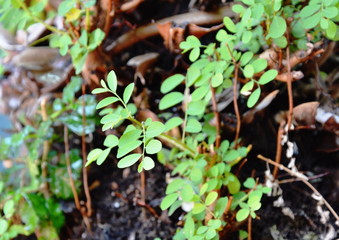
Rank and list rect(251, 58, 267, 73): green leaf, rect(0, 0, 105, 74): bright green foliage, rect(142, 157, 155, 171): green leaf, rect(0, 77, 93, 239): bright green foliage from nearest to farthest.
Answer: rect(142, 157, 155, 171): green leaf, rect(251, 58, 267, 73): green leaf, rect(0, 0, 105, 74): bright green foliage, rect(0, 77, 93, 239): bright green foliage

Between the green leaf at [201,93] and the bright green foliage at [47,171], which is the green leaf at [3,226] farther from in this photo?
the green leaf at [201,93]

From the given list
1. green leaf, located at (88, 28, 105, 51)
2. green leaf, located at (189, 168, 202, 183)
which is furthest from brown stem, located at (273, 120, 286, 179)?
green leaf, located at (88, 28, 105, 51)

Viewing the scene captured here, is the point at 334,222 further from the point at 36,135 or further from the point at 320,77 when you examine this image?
the point at 36,135

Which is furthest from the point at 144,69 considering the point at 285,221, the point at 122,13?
the point at 285,221

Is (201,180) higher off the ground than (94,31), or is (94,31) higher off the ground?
(94,31)

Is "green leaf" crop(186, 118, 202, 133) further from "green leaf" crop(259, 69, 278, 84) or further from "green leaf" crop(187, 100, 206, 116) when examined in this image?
"green leaf" crop(259, 69, 278, 84)

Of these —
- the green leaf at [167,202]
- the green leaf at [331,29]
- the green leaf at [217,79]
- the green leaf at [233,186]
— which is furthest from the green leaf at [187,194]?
the green leaf at [331,29]
